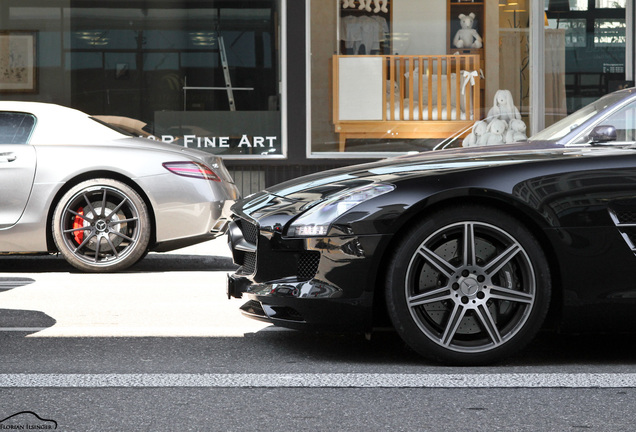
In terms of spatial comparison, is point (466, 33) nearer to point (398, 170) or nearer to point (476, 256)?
point (398, 170)

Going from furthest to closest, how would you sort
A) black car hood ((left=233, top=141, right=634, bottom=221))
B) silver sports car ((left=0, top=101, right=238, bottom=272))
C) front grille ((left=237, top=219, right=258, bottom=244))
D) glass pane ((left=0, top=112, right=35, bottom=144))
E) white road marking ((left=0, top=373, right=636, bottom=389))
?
glass pane ((left=0, top=112, right=35, bottom=144)) → silver sports car ((left=0, top=101, right=238, bottom=272)) → front grille ((left=237, top=219, right=258, bottom=244)) → black car hood ((left=233, top=141, right=634, bottom=221)) → white road marking ((left=0, top=373, right=636, bottom=389))

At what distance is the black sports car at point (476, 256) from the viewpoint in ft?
15.2

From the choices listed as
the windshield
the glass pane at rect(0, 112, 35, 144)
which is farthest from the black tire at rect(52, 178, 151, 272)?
the windshield

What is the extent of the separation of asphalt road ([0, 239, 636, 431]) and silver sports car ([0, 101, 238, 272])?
1.90m

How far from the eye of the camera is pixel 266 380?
14.7 feet

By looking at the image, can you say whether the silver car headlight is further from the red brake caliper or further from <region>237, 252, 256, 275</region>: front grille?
the red brake caliper

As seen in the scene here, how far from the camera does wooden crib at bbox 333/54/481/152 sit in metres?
13.5

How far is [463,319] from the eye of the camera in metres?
4.64

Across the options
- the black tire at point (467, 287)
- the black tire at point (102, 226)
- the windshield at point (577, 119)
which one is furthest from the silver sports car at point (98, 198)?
the black tire at point (467, 287)

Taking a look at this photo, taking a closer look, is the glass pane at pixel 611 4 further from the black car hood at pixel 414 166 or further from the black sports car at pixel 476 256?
the black sports car at pixel 476 256

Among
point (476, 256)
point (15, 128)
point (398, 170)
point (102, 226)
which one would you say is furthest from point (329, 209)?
point (15, 128)

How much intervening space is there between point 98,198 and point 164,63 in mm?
Result: 5376

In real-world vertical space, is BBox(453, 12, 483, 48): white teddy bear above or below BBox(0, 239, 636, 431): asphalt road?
above

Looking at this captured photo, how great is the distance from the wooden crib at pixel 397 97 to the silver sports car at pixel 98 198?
5.28 m
